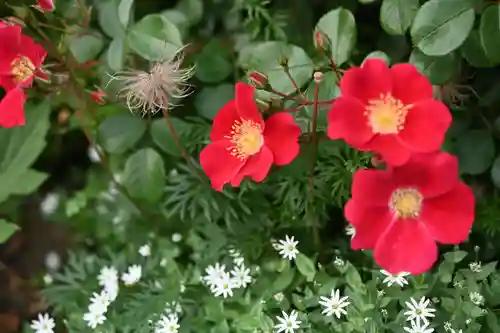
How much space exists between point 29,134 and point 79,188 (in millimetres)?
170

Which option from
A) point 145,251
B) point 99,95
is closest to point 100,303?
point 145,251

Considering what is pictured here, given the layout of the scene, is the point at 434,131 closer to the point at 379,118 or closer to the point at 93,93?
the point at 379,118

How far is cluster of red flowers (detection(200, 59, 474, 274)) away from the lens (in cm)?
69

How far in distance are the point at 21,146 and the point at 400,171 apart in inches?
28.8

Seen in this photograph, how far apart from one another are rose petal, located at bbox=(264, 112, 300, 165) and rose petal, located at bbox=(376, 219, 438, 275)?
15 centimetres

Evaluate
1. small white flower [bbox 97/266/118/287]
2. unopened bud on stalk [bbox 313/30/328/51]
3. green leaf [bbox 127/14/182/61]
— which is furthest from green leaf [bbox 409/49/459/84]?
small white flower [bbox 97/266/118/287]

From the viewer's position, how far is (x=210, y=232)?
1.06 meters

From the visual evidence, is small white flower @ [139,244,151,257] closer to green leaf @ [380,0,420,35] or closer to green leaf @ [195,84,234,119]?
green leaf @ [195,84,234,119]

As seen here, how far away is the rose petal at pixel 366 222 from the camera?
0.71m

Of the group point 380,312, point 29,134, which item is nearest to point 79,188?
point 29,134

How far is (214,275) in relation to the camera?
1.00 m

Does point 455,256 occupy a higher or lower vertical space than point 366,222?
lower

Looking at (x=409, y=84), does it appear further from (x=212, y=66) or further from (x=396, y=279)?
(x=212, y=66)

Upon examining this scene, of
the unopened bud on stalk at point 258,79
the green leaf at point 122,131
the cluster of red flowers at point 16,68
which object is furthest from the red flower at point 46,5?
the unopened bud on stalk at point 258,79
